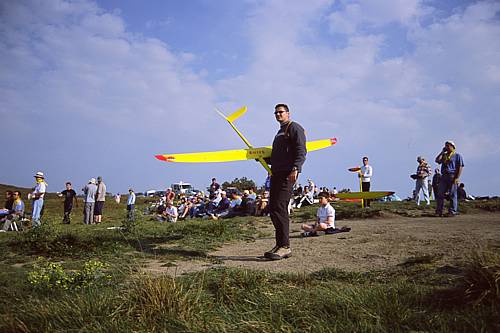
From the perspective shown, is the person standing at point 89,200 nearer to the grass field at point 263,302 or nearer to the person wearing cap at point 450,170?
the grass field at point 263,302

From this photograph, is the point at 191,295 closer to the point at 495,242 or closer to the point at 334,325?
the point at 334,325

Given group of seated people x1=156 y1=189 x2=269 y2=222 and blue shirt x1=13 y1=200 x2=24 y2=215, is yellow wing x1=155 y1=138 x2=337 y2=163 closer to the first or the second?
group of seated people x1=156 y1=189 x2=269 y2=222

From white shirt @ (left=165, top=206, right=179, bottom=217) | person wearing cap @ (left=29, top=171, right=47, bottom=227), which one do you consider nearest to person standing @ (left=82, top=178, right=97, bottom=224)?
person wearing cap @ (left=29, top=171, right=47, bottom=227)

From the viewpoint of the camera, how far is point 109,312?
2430mm

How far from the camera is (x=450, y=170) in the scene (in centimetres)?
880

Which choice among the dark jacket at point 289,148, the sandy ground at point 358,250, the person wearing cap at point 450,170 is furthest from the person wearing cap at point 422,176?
the dark jacket at point 289,148

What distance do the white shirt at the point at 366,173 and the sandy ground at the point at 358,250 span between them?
653cm

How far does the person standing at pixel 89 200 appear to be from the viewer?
13275 millimetres

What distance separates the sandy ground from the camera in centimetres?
409

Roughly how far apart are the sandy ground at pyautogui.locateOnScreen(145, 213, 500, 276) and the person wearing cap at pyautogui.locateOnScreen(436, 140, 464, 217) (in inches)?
126

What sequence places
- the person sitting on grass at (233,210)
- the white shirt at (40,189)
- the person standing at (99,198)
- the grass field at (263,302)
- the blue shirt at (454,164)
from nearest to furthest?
1. the grass field at (263,302)
2. the blue shirt at (454,164)
3. the white shirt at (40,189)
4. the person sitting on grass at (233,210)
5. the person standing at (99,198)

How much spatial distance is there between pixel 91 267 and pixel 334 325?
7.90 feet

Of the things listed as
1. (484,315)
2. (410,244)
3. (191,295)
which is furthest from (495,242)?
(191,295)

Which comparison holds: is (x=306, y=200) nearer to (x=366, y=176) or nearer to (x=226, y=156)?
(x=366, y=176)
